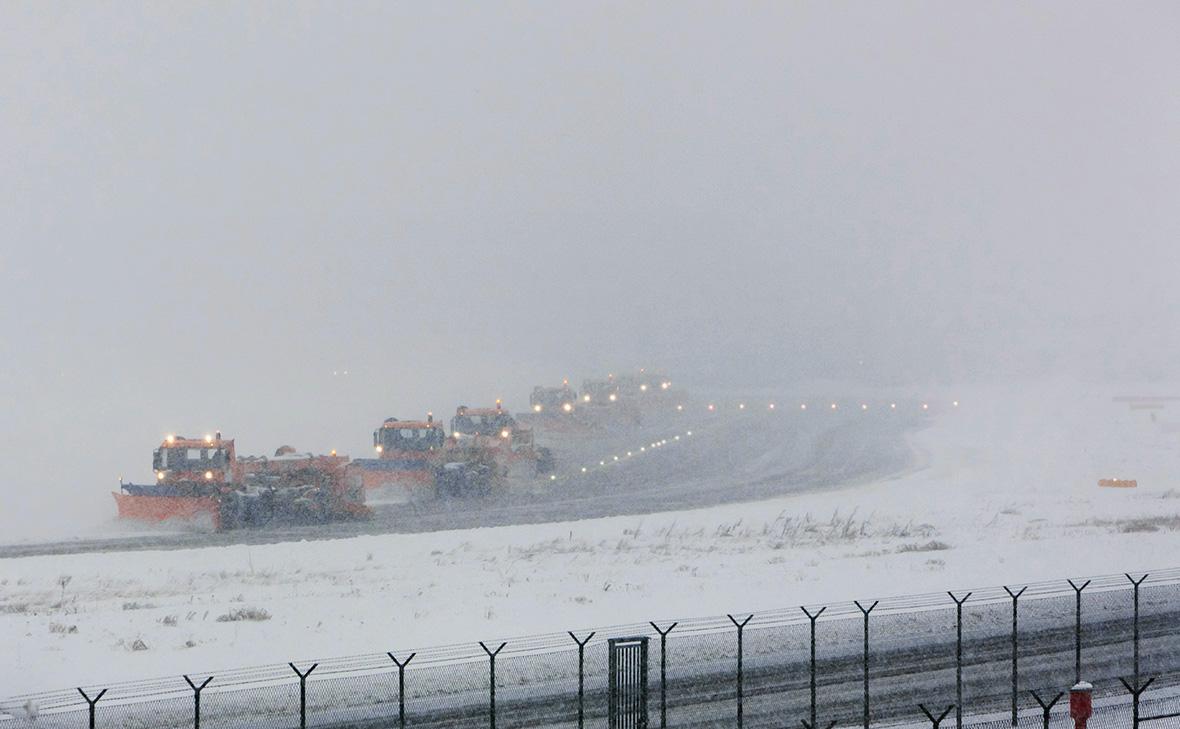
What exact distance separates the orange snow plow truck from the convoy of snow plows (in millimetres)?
34

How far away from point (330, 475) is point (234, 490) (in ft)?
11.0

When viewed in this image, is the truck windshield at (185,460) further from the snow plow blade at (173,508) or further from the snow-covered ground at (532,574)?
the snow-covered ground at (532,574)

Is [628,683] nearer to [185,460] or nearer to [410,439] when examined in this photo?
[185,460]

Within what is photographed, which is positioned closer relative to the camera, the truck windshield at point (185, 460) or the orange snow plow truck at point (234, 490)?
the orange snow plow truck at point (234, 490)

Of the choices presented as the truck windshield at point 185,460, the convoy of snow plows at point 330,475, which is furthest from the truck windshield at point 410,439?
the truck windshield at point 185,460

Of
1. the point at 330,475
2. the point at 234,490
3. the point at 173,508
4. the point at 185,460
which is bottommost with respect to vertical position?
the point at 173,508

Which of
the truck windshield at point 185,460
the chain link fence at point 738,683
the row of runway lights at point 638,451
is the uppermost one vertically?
the truck windshield at point 185,460

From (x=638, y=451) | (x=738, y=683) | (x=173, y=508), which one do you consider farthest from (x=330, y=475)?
(x=638, y=451)

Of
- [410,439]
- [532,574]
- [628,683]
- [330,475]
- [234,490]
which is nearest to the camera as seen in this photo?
[628,683]

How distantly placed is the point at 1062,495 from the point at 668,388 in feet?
248

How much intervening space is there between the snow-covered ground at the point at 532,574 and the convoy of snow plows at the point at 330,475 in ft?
20.7

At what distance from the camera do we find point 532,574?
27641 mm

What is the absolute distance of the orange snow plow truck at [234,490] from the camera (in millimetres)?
39125

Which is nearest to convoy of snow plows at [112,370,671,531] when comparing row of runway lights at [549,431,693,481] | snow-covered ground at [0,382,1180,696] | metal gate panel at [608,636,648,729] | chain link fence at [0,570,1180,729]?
row of runway lights at [549,431,693,481]
